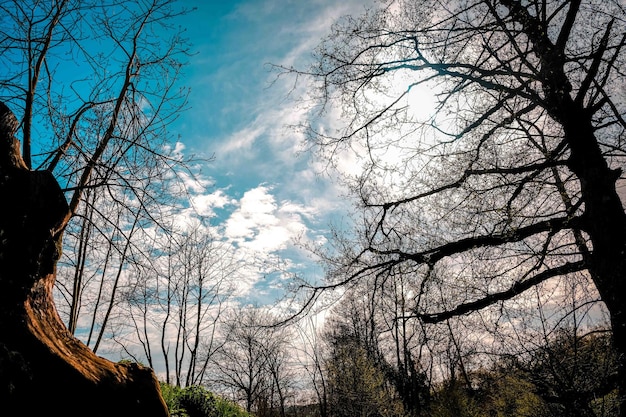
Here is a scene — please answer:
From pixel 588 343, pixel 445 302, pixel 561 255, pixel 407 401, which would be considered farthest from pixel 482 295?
pixel 407 401

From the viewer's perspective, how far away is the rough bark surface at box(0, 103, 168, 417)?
1957mm

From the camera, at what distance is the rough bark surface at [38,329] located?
1957 mm

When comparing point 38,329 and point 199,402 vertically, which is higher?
point 38,329

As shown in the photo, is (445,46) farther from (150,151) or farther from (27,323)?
(27,323)

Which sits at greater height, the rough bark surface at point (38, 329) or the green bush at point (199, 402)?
the rough bark surface at point (38, 329)

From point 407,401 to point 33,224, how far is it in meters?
Answer: 24.1

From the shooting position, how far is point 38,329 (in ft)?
7.02

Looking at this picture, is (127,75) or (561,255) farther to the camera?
(561,255)

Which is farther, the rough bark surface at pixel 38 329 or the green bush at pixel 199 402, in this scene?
the green bush at pixel 199 402

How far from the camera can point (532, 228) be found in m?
4.95

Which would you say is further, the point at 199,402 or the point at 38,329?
the point at 199,402

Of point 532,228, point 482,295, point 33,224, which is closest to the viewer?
point 33,224

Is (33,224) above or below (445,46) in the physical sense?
below

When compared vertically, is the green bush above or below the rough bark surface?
below
